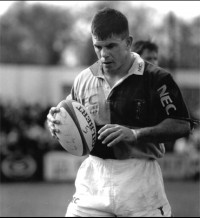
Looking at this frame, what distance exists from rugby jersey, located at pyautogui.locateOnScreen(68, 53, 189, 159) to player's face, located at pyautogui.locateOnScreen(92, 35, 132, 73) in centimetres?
11

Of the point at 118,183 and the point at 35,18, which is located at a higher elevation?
the point at 35,18

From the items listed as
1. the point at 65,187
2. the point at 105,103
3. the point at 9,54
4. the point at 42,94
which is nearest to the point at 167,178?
the point at 65,187

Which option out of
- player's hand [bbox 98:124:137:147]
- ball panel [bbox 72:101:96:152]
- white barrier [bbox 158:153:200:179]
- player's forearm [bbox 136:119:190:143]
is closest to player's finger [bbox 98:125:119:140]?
player's hand [bbox 98:124:137:147]

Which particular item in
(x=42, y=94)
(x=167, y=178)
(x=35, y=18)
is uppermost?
(x=35, y=18)

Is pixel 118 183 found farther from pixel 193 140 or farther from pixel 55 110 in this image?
pixel 193 140

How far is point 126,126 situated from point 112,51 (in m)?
0.52

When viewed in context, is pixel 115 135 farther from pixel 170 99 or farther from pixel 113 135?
pixel 170 99

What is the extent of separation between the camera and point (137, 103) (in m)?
3.93

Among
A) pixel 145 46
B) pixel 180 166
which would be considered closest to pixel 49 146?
pixel 180 166

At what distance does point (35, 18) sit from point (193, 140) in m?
31.7

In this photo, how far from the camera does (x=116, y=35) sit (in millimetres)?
3893

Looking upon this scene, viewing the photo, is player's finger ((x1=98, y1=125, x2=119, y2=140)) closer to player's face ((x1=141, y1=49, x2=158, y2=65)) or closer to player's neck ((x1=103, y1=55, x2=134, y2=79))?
player's neck ((x1=103, y1=55, x2=134, y2=79))

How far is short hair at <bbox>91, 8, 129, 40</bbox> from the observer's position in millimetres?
3875

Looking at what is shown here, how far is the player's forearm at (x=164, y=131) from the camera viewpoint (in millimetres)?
3793
